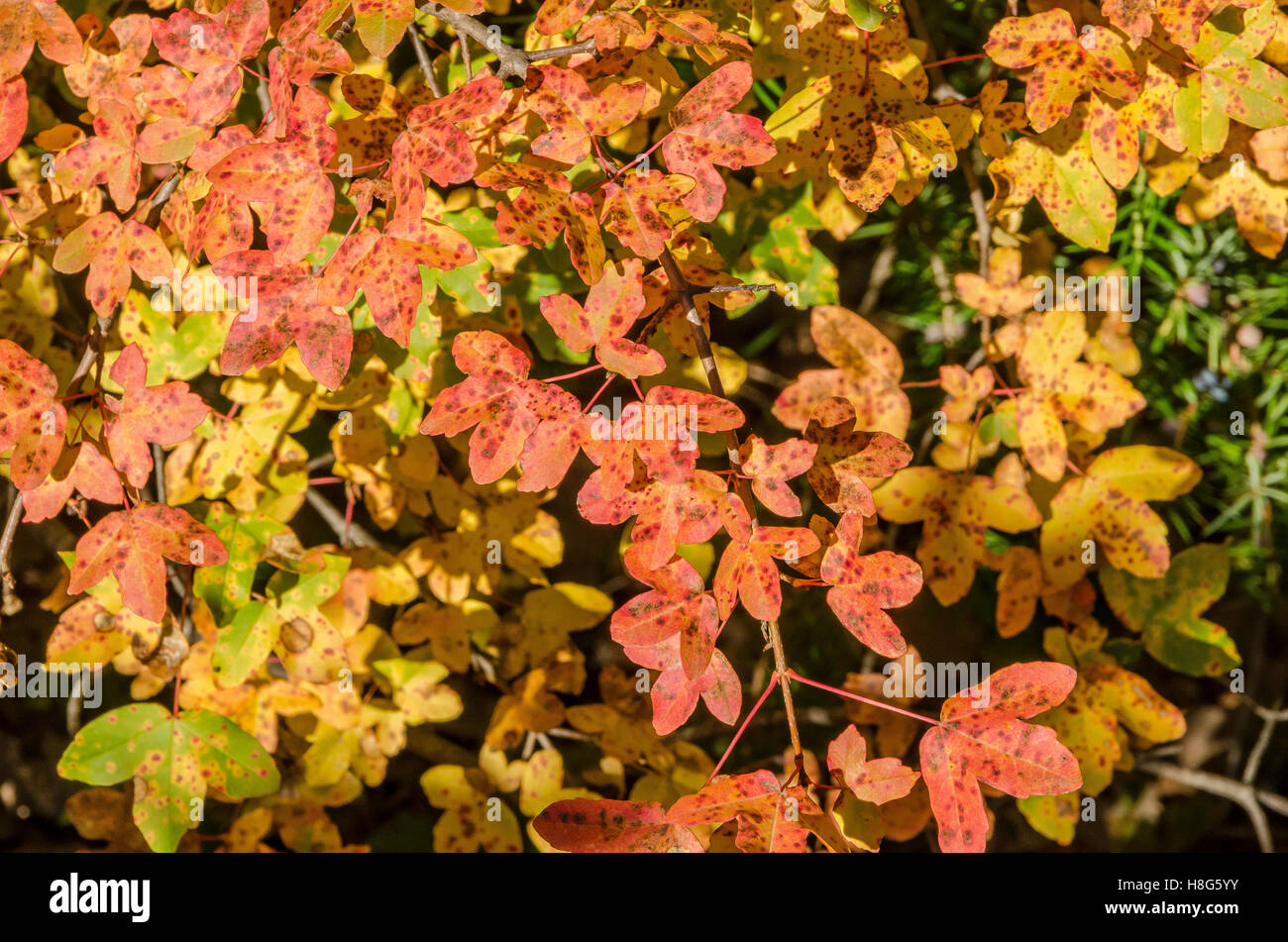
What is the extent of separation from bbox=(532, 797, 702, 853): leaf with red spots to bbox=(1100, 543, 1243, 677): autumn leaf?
63 cm

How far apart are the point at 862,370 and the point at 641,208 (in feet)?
1.20

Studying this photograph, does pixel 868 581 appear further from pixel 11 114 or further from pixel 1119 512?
pixel 11 114

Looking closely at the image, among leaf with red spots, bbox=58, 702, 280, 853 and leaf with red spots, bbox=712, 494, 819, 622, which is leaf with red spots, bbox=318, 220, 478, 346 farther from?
leaf with red spots, bbox=58, 702, 280, 853

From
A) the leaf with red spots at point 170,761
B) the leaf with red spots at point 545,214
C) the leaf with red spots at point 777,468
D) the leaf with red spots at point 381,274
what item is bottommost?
the leaf with red spots at point 170,761

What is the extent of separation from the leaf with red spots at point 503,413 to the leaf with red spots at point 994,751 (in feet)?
1.28

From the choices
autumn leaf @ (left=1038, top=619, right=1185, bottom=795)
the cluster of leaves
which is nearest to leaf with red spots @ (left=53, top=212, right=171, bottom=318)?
the cluster of leaves

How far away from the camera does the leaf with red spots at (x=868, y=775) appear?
74cm

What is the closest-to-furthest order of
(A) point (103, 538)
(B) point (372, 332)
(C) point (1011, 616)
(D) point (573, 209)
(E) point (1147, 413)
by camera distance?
1. (D) point (573, 209)
2. (A) point (103, 538)
3. (B) point (372, 332)
4. (C) point (1011, 616)
5. (E) point (1147, 413)

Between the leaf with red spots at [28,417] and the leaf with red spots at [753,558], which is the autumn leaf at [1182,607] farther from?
the leaf with red spots at [28,417]

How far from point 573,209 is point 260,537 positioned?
0.49 m

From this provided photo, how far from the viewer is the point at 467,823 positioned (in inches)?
40.8

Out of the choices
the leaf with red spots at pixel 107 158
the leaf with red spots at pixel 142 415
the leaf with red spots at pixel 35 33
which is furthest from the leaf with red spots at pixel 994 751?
the leaf with red spots at pixel 35 33
